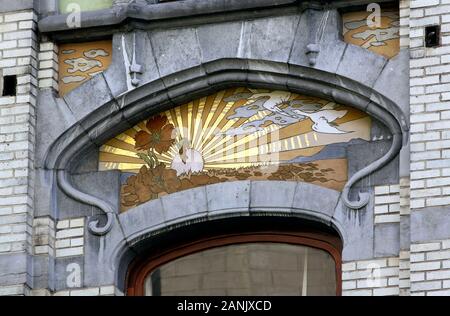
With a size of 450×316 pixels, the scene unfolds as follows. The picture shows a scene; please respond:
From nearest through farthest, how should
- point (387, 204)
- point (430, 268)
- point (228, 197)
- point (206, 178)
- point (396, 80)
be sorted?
point (430, 268)
point (387, 204)
point (396, 80)
point (228, 197)
point (206, 178)

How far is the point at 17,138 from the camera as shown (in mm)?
27188

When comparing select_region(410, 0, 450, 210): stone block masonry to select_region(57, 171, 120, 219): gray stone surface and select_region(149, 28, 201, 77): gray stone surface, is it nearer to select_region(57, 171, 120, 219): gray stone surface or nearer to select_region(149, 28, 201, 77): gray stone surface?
select_region(149, 28, 201, 77): gray stone surface

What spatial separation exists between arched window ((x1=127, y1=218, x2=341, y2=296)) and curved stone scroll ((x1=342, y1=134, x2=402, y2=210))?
45 cm

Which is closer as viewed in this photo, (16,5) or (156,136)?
(156,136)

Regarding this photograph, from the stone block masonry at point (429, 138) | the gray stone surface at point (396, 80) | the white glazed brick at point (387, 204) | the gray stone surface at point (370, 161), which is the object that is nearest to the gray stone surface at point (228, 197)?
the gray stone surface at point (370, 161)

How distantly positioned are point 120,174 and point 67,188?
53cm

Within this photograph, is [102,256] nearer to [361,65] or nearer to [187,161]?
[187,161]

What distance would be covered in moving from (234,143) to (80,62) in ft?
5.87

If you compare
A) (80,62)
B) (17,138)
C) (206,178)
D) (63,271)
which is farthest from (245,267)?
(80,62)

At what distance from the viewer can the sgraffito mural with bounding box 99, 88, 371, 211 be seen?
26828 mm

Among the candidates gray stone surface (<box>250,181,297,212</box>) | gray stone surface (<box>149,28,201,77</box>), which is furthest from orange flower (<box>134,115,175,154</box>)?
gray stone surface (<box>250,181,297,212</box>)

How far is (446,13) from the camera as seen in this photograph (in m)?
26.6

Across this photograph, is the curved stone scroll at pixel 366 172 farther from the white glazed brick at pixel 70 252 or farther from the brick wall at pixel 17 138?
the brick wall at pixel 17 138
